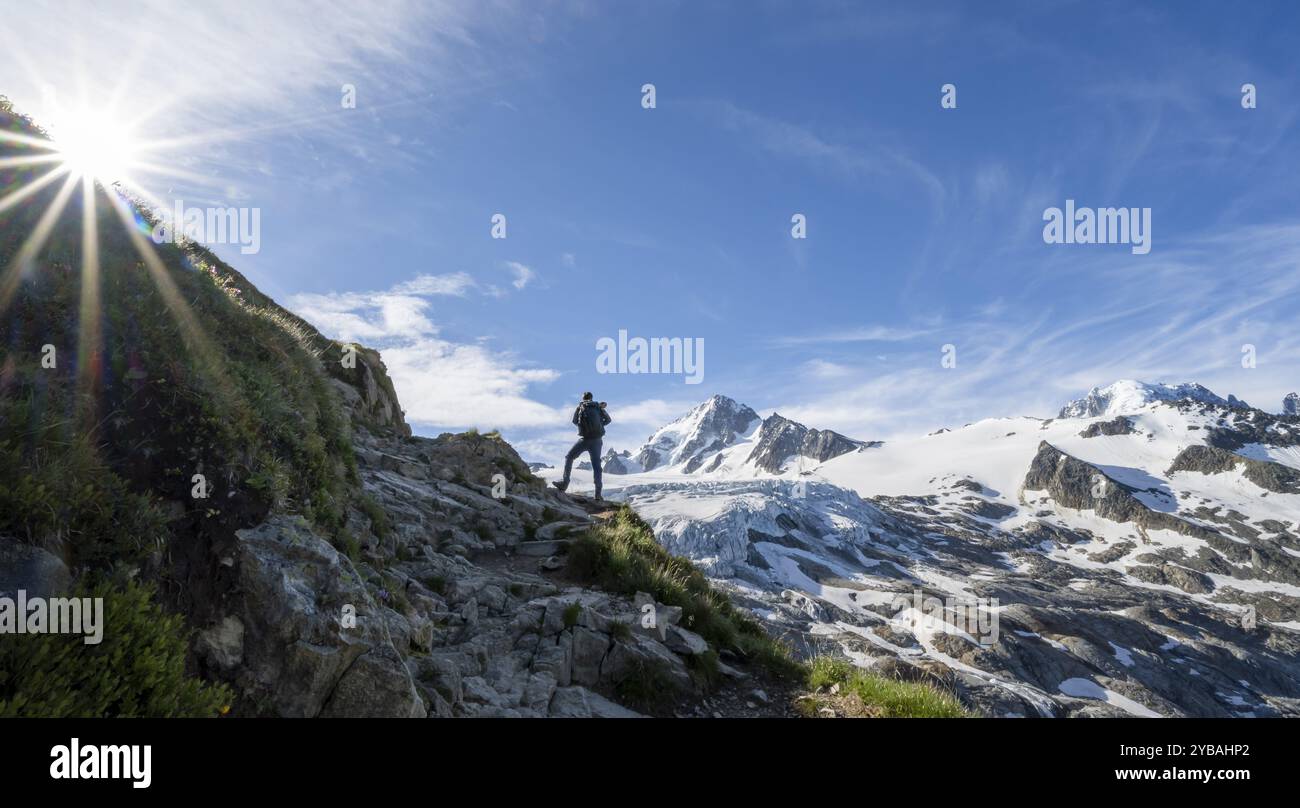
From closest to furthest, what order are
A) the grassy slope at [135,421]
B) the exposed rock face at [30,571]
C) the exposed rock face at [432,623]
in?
the exposed rock face at [30,571]
the grassy slope at [135,421]
the exposed rock face at [432,623]

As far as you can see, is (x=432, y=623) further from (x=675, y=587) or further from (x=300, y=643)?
(x=675, y=587)

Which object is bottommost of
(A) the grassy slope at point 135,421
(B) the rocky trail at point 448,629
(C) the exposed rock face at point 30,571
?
(B) the rocky trail at point 448,629

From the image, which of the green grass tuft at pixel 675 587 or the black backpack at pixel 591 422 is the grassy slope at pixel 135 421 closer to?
the green grass tuft at pixel 675 587

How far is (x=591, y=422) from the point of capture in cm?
2242

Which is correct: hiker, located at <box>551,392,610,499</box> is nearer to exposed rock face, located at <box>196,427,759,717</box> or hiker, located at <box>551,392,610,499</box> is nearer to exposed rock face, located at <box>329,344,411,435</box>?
exposed rock face, located at <box>196,427,759,717</box>

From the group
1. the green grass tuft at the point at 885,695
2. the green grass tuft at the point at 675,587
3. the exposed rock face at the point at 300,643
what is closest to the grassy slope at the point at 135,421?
the exposed rock face at the point at 300,643

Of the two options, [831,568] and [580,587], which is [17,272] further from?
[831,568]

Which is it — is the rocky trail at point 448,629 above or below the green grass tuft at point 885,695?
above

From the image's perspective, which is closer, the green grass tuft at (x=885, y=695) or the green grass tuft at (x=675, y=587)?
the green grass tuft at (x=885, y=695)

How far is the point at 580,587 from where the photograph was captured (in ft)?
43.1

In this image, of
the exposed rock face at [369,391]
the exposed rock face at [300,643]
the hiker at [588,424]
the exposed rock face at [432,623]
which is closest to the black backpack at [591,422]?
the hiker at [588,424]

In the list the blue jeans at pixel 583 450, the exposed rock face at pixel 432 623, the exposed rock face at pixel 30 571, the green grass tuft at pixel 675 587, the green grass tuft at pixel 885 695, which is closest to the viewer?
the exposed rock face at pixel 30 571

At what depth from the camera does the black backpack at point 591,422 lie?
883 inches
